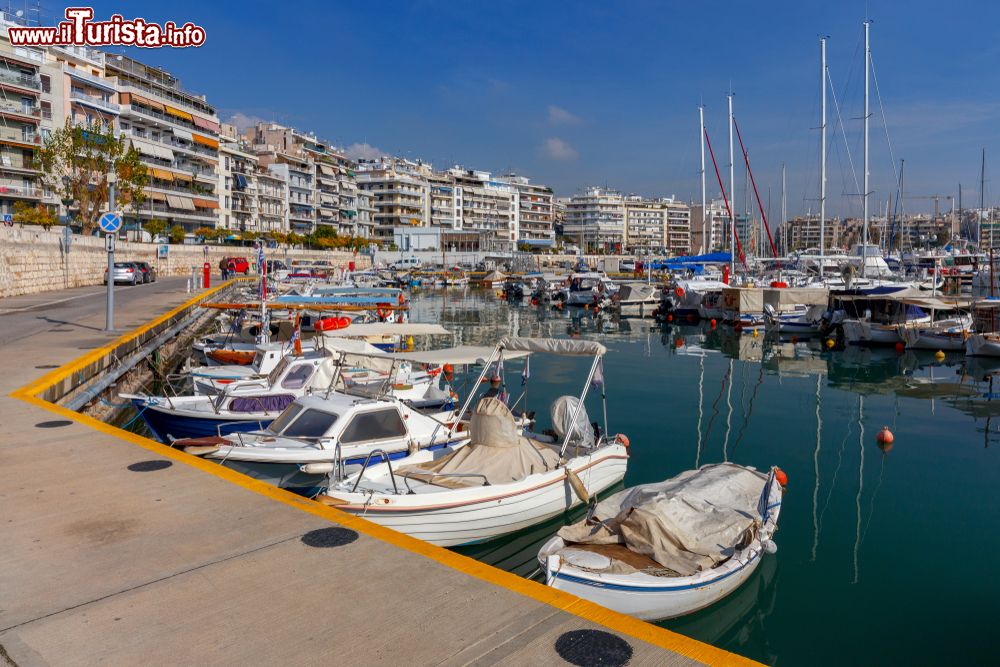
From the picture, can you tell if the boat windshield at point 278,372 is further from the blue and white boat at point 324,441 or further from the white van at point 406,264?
the white van at point 406,264

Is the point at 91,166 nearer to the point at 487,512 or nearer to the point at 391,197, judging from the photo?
the point at 487,512

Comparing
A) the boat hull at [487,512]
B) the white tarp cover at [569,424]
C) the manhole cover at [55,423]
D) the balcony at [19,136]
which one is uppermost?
the balcony at [19,136]

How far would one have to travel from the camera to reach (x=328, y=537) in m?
6.42

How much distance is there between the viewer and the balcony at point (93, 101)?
236 ft

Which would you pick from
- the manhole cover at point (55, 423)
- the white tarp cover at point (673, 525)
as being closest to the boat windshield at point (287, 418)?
the manhole cover at point (55, 423)

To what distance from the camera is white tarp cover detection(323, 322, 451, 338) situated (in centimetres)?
1928

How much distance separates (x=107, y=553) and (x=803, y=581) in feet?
29.5

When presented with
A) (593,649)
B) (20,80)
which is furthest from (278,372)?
(20,80)

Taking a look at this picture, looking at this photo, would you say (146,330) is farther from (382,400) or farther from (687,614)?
(687,614)

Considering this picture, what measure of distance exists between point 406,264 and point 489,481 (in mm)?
106815

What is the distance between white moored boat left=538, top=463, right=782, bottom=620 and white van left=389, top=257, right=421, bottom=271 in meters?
99.2

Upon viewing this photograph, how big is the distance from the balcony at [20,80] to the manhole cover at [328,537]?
7152cm

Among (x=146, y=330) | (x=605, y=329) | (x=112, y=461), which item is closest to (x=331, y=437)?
(x=112, y=461)

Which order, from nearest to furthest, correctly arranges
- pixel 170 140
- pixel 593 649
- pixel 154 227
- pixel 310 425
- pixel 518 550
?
pixel 593 649
pixel 518 550
pixel 310 425
pixel 154 227
pixel 170 140
